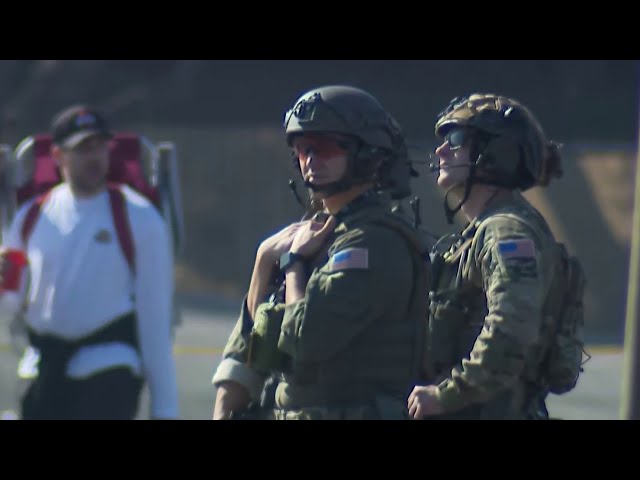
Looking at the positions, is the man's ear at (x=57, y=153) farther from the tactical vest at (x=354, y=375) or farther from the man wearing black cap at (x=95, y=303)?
the tactical vest at (x=354, y=375)

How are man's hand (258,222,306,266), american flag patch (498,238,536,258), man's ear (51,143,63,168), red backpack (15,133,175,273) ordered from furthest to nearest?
red backpack (15,133,175,273) → man's ear (51,143,63,168) → american flag patch (498,238,536,258) → man's hand (258,222,306,266)

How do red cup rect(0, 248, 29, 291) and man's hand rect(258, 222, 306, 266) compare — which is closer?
man's hand rect(258, 222, 306, 266)

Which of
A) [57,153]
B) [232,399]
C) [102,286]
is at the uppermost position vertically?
[57,153]

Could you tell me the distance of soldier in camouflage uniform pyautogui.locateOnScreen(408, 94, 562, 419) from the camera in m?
4.19

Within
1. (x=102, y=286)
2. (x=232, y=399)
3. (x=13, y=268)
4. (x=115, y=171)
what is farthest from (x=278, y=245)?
(x=115, y=171)

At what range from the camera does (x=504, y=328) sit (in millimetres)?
4168

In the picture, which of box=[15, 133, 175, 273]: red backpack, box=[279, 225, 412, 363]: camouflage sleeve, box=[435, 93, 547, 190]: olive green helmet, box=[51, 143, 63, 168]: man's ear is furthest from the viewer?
box=[15, 133, 175, 273]: red backpack

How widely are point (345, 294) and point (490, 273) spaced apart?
0.84 metres

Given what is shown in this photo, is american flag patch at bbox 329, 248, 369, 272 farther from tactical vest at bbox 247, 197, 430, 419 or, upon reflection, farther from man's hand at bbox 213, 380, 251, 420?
man's hand at bbox 213, 380, 251, 420

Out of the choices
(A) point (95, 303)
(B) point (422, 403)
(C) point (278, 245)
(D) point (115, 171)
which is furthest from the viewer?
(D) point (115, 171)

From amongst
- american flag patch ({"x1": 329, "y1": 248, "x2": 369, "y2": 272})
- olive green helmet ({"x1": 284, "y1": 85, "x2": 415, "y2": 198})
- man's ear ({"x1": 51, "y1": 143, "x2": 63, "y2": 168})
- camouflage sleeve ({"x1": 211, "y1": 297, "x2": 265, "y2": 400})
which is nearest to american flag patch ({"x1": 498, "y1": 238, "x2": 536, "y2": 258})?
olive green helmet ({"x1": 284, "y1": 85, "x2": 415, "y2": 198})

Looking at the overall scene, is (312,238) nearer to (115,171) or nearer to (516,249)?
(516,249)

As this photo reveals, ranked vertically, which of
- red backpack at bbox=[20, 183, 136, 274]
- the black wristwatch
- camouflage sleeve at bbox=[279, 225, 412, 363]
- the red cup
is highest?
red backpack at bbox=[20, 183, 136, 274]

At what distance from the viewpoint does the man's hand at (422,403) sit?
4.14m
